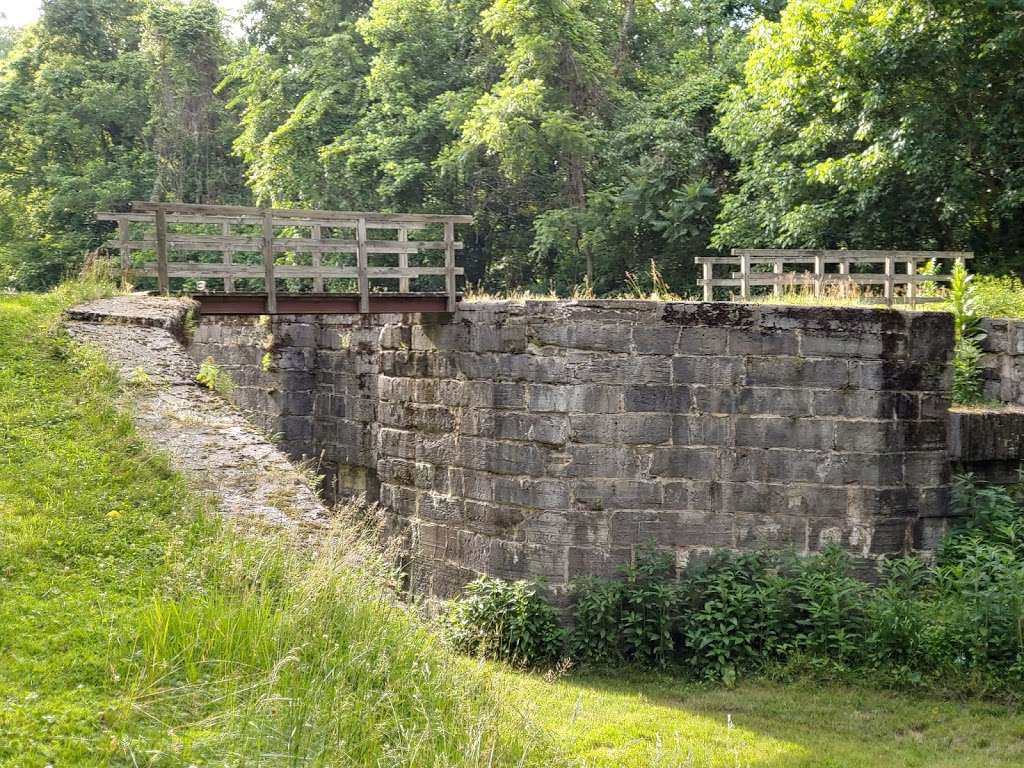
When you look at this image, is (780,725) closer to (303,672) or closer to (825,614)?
(825,614)

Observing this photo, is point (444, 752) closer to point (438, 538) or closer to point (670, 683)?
point (670, 683)

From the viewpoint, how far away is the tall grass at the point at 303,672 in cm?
405

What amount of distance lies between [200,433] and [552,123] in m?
18.9

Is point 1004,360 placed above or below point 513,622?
above

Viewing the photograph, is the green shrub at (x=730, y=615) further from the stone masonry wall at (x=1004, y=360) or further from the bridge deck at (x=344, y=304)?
the bridge deck at (x=344, y=304)

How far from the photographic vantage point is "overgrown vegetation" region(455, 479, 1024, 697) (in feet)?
32.3

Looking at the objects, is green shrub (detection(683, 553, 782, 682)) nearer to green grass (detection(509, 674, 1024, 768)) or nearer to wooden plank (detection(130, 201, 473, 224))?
green grass (detection(509, 674, 1024, 768))

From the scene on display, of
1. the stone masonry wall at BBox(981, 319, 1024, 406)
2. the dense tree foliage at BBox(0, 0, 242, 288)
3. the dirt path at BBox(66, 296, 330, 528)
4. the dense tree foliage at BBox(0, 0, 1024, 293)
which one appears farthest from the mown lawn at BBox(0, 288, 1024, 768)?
the dense tree foliage at BBox(0, 0, 242, 288)

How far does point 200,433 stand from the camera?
6246 mm

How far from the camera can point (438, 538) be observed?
1274 cm

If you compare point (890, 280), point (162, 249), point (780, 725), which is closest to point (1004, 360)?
point (890, 280)

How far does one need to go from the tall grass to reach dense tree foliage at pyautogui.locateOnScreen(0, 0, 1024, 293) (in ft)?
48.2

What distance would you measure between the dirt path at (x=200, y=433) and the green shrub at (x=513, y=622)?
4.63 meters

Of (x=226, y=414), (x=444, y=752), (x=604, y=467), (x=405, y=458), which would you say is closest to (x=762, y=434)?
(x=604, y=467)
